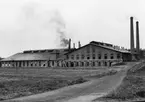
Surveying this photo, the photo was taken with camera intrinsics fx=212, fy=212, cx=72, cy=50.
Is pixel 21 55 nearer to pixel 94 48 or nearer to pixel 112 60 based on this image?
pixel 94 48

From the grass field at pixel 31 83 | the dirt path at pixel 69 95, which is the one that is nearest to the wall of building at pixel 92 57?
the grass field at pixel 31 83

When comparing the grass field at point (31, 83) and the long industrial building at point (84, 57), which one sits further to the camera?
the long industrial building at point (84, 57)

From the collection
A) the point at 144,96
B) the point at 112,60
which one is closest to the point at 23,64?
the point at 112,60

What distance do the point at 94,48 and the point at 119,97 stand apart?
54.8 metres

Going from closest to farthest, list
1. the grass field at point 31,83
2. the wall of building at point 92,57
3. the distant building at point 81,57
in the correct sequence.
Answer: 1. the grass field at point 31,83
2. the wall of building at point 92,57
3. the distant building at point 81,57

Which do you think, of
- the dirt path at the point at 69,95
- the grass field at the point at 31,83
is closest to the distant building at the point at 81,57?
the grass field at the point at 31,83

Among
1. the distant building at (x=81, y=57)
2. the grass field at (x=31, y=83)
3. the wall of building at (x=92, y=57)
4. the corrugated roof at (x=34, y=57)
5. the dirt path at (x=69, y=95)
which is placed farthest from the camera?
the corrugated roof at (x=34, y=57)

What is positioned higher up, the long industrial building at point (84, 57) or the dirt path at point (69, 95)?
the long industrial building at point (84, 57)

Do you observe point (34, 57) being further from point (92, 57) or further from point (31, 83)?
point (31, 83)

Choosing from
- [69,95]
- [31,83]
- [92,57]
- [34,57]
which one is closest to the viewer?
[69,95]

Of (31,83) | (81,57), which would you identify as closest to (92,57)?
(81,57)

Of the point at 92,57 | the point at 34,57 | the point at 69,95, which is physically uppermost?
the point at 34,57

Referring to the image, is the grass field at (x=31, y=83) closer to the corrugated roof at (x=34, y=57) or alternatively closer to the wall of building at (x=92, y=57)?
the wall of building at (x=92, y=57)

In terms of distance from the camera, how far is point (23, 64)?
7650 cm
